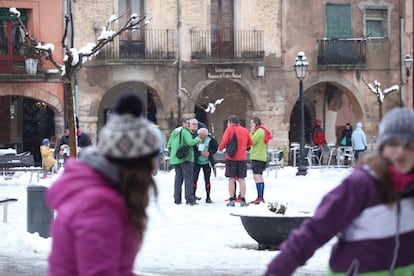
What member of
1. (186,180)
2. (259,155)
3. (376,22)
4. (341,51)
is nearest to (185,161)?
(186,180)

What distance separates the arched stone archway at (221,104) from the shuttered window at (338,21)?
13.2 ft

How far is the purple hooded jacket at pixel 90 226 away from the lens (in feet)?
10.7

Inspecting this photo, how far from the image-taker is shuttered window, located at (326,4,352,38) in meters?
34.7

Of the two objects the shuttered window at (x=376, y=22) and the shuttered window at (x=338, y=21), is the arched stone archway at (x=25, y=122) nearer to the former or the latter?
the shuttered window at (x=338, y=21)

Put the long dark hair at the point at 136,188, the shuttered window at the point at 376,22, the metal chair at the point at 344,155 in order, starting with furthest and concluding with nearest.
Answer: the shuttered window at the point at 376,22
the metal chair at the point at 344,155
the long dark hair at the point at 136,188

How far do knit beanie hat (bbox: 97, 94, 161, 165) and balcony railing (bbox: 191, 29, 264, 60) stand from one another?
97.1ft

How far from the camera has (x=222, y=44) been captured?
3338cm

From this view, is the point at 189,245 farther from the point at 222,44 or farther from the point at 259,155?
the point at 222,44

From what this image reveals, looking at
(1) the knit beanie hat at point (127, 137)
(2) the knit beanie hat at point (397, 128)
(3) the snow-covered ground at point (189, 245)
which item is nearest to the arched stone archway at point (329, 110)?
(3) the snow-covered ground at point (189, 245)

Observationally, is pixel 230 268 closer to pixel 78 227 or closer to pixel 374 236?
pixel 374 236

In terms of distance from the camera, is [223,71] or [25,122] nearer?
[223,71]

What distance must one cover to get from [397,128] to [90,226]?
1.43 m

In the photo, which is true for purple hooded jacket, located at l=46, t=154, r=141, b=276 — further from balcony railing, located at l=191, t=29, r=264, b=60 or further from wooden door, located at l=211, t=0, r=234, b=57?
wooden door, located at l=211, t=0, r=234, b=57

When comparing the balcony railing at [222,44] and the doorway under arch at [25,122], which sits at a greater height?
the balcony railing at [222,44]
